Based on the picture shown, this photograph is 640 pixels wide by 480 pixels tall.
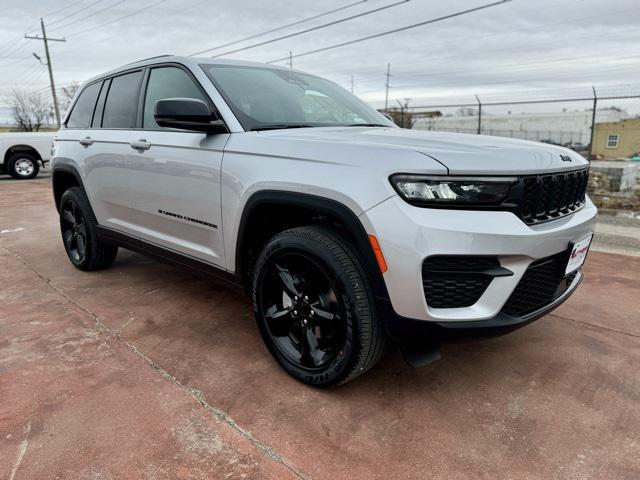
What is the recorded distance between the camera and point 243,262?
2912 millimetres

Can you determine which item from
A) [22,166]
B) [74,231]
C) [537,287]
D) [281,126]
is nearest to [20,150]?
[22,166]

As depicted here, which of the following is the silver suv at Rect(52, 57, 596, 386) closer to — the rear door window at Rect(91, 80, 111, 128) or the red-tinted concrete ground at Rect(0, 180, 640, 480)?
the red-tinted concrete ground at Rect(0, 180, 640, 480)

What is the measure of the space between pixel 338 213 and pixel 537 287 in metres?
0.99

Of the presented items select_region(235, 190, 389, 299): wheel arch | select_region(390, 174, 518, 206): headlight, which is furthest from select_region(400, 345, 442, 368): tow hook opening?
select_region(390, 174, 518, 206): headlight

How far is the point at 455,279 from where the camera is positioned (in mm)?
2057

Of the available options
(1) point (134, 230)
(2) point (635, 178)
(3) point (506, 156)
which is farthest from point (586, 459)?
(2) point (635, 178)

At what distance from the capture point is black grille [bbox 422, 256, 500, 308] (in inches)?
80.1

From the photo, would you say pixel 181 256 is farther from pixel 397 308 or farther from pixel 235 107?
pixel 397 308

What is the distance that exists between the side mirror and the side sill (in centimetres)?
87

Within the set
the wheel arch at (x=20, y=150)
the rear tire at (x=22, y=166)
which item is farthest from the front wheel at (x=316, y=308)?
the rear tire at (x=22, y=166)

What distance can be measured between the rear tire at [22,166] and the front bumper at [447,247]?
15.7 metres

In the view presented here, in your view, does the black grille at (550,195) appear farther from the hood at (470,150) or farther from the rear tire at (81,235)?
the rear tire at (81,235)

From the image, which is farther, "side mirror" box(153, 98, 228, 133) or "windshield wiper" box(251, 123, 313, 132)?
"windshield wiper" box(251, 123, 313, 132)

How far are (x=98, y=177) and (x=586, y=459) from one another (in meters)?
3.90
